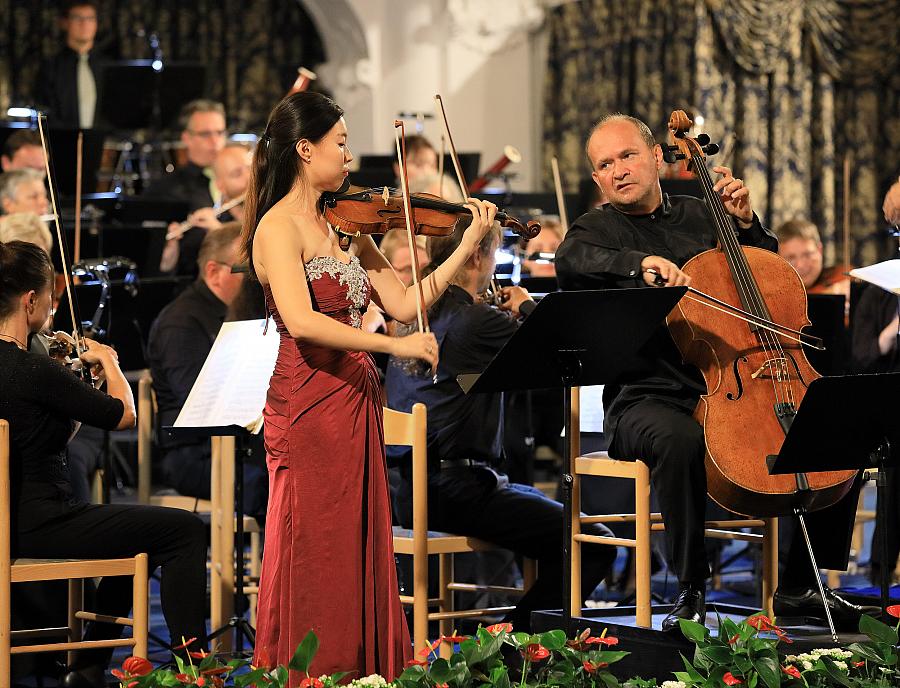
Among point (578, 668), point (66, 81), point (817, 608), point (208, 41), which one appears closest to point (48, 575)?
point (578, 668)

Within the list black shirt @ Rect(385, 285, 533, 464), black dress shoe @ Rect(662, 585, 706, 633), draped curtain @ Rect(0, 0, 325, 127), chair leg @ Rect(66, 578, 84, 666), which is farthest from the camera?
draped curtain @ Rect(0, 0, 325, 127)

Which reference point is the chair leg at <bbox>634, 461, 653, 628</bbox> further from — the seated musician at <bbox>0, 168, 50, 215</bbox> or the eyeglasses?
the eyeglasses

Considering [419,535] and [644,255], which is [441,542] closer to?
[419,535]

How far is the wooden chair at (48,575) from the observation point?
10.8ft

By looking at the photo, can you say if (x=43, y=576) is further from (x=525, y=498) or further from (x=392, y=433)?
(x=525, y=498)

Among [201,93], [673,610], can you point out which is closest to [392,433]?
[673,610]

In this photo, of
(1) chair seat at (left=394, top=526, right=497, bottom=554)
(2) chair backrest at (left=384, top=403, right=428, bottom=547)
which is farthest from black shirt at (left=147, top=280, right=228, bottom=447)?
(2) chair backrest at (left=384, top=403, right=428, bottom=547)

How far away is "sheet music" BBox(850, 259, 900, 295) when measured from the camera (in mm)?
3406

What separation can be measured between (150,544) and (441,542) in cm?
77

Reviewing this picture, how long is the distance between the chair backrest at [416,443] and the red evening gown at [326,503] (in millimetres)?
338

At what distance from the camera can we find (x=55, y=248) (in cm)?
534

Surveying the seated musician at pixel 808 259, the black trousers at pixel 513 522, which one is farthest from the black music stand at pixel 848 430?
the seated musician at pixel 808 259

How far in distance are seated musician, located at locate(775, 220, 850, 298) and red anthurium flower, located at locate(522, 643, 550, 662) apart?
357 cm

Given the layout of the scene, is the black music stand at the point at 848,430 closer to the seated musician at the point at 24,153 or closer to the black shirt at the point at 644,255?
the black shirt at the point at 644,255
